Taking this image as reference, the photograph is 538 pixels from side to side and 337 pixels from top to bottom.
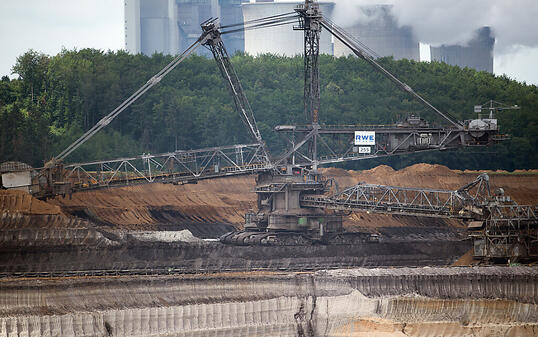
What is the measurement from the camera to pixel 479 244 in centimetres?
7650

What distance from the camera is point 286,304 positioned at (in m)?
61.8

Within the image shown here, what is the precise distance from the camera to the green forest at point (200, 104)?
14812 centimetres

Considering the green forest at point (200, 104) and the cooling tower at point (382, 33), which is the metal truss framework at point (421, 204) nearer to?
the green forest at point (200, 104)

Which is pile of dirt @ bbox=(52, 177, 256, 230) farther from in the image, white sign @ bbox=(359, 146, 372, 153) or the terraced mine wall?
the terraced mine wall

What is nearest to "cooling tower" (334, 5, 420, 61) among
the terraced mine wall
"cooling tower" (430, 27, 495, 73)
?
"cooling tower" (430, 27, 495, 73)

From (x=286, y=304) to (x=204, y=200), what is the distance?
60.1 metres

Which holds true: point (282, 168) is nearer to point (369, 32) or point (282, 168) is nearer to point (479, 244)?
point (479, 244)

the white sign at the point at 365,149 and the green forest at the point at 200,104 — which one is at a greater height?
the green forest at the point at 200,104

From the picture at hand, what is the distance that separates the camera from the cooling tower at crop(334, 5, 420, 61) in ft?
635

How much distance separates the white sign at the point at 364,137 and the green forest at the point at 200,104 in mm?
43540

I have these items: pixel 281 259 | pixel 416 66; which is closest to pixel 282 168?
pixel 281 259

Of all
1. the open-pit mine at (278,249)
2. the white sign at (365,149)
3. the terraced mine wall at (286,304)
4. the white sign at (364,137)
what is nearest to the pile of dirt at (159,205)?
the open-pit mine at (278,249)

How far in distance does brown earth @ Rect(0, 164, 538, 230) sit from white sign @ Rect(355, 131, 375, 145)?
40.6ft

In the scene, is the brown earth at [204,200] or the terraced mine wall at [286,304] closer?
the terraced mine wall at [286,304]
